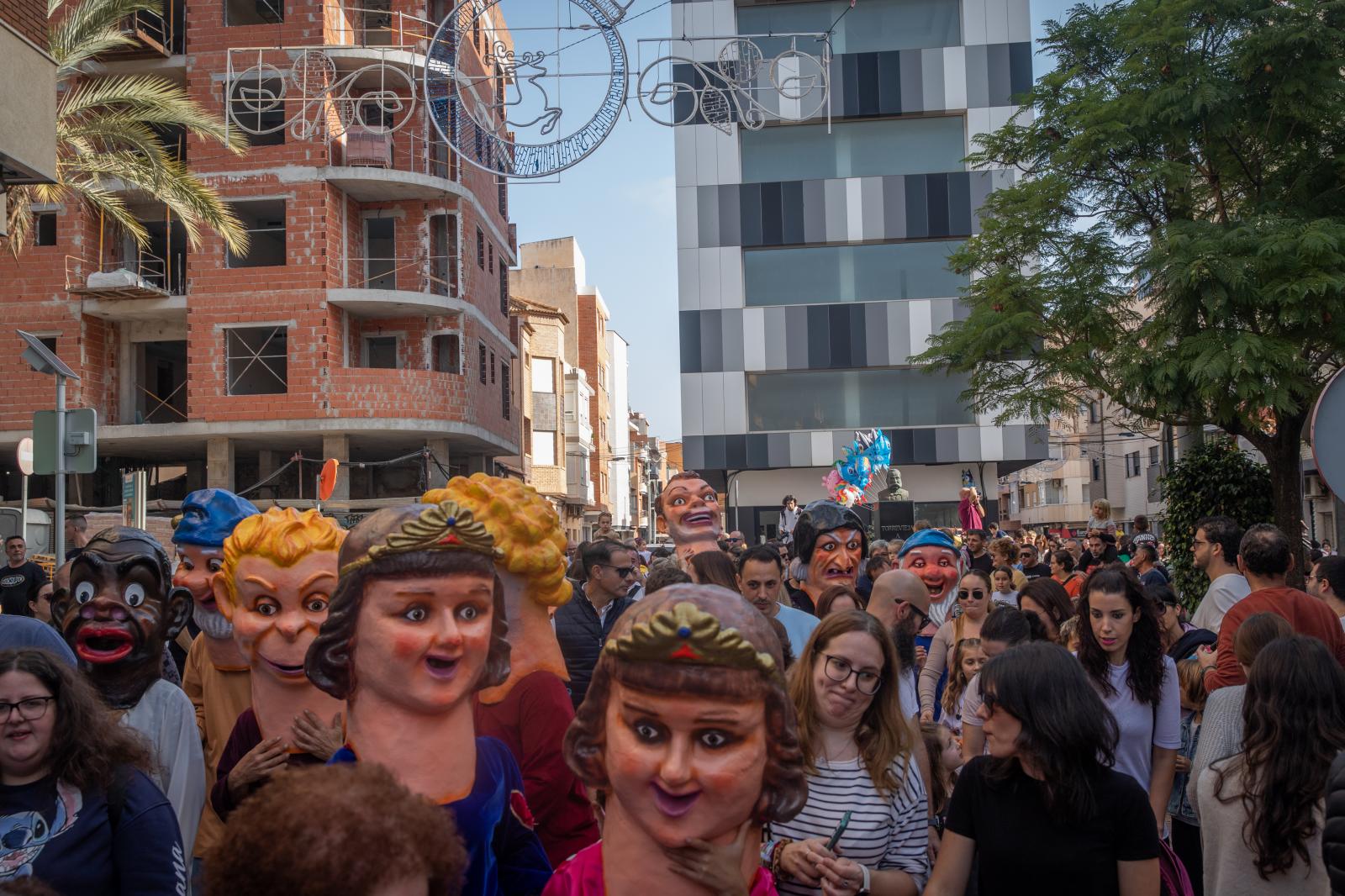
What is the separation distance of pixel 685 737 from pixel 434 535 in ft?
2.88

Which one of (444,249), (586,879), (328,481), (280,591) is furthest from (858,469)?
(586,879)

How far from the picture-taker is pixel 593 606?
771cm

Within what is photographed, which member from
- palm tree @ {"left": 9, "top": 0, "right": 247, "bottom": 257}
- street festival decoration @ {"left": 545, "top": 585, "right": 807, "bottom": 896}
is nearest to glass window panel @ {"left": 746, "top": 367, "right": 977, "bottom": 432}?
palm tree @ {"left": 9, "top": 0, "right": 247, "bottom": 257}

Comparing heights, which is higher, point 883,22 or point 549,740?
point 883,22

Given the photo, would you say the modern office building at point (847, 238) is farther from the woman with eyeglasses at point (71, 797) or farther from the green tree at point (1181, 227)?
the woman with eyeglasses at point (71, 797)

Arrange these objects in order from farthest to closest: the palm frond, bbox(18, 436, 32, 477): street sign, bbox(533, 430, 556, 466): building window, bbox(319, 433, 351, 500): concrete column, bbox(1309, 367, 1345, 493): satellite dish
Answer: bbox(533, 430, 556, 466): building window, bbox(319, 433, 351, 500): concrete column, the palm frond, bbox(18, 436, 32, 477): street sign, bbox(1309, 367, 1345, 493): satellite dish

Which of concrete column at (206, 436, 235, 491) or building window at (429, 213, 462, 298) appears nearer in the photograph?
concrete column at (206, 436, 235, 491)

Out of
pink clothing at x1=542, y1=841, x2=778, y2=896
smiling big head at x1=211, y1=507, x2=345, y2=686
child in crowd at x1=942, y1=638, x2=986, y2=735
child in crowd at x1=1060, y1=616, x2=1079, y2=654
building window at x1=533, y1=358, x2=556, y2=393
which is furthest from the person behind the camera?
building window at x1=533, y1=358, x2=556, y2=393

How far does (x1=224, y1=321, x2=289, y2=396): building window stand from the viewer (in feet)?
85.0

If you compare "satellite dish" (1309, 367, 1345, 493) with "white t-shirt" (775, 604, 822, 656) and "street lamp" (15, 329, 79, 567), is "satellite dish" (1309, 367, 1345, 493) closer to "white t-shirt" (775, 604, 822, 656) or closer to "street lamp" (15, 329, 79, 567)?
"white t-shirt" (775, 604, 822, 656)

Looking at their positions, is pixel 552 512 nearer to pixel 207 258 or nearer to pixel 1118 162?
pixel 1118 162

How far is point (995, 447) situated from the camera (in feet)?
104

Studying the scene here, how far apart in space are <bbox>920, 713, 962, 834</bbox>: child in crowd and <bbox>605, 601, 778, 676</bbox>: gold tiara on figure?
2.04 m

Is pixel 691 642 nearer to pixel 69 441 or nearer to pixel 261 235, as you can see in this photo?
pixel 69 441
